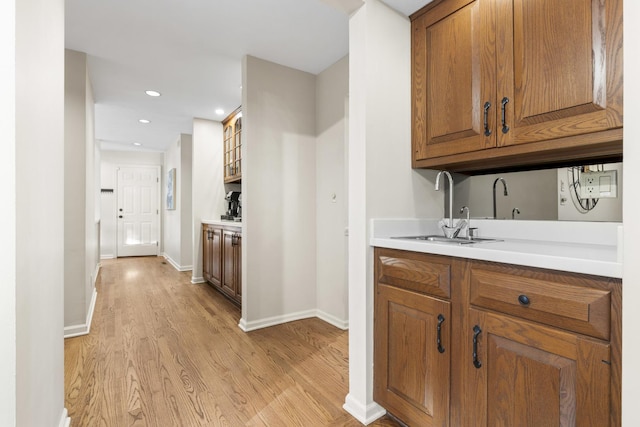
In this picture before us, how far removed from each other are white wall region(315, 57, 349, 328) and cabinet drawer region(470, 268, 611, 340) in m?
1.68

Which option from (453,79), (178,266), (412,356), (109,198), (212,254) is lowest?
(178,266)

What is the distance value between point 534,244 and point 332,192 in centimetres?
178

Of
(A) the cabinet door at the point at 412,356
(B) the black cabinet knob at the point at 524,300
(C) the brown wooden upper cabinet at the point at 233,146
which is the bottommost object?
(A) the cabinet door at the point at 412,356

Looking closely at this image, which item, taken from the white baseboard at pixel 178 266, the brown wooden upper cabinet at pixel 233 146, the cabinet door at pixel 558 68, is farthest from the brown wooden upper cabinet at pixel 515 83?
the white baseboard at pixel 178 266

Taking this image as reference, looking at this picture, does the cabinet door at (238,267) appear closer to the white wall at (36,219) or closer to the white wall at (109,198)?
the white wall at (36,219)

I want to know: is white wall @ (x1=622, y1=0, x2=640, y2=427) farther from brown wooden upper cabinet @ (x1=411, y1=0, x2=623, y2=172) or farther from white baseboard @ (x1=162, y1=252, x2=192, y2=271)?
white baseboard @ (x1=162, y1=252, x2=192, y2=271)

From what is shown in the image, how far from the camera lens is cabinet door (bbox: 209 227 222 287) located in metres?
3.85

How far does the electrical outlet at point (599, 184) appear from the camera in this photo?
4.36ft

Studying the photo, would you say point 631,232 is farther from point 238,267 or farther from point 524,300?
point 238,267

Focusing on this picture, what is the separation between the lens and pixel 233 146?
13.9 feet

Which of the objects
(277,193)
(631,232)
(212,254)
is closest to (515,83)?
(631,232)

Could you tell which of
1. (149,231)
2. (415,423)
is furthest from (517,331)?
(149,231)

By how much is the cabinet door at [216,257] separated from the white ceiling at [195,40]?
5.53 feet

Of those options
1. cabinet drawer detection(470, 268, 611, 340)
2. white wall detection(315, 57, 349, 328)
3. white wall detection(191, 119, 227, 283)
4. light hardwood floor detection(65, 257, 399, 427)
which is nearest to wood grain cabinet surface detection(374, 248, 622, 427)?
cabinet drawer detection(470, 268, 611, 340)
